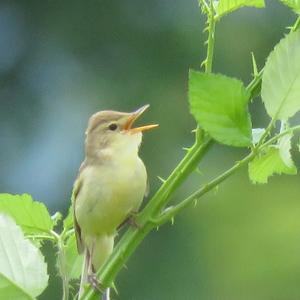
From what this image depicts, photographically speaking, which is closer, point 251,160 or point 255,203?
point 251,160

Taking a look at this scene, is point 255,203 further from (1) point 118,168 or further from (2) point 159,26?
(1) point 118,168

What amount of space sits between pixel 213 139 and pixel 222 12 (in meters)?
0.12

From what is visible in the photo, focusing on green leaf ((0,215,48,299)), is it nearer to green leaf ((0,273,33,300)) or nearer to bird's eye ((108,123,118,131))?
green leaf ((0,273,33,300))

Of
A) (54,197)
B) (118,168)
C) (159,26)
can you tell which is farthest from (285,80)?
(159,26)

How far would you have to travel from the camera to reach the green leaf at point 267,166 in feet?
2.63

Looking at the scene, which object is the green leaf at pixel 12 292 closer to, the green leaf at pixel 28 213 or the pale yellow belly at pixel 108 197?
the green leaf at pixel 28 213

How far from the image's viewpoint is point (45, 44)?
22.7 ft

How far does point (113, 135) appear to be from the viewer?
1.58 metres

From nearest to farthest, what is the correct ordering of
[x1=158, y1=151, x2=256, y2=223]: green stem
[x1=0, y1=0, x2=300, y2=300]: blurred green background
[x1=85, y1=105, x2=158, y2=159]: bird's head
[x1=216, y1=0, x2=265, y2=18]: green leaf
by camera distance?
[x1=158, y1=151, x2=256, y2=223]: green stem → [x1=216, y1=0, x2=265, y2=18]: green leaf → [x1=85, y1=105, x2=158, y2=159]: bird's head → [x1=0, y1=0, x2=300, y2=300]: blurred green background

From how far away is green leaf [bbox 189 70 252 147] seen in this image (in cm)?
75

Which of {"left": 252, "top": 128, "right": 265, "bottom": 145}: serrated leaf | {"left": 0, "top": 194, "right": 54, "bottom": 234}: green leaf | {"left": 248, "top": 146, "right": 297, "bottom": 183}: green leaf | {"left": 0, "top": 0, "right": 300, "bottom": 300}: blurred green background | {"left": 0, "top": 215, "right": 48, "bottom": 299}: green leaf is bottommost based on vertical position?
{"left": 0, "top": 0, "right": 300, "bottom": 300}: blurred green background

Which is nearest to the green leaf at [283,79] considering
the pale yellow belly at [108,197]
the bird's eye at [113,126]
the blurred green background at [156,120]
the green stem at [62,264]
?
the green stem at [62,264]

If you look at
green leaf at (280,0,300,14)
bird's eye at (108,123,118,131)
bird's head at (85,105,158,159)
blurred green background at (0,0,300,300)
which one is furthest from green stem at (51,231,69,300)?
blurred green background at (0,0,300,300)

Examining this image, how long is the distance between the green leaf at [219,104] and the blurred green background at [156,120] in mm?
3483
